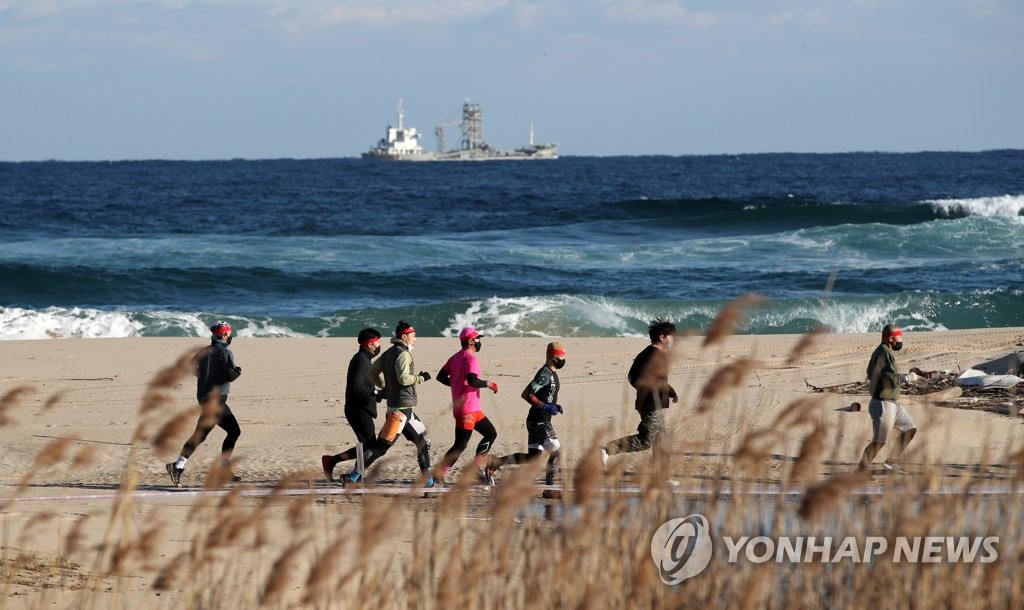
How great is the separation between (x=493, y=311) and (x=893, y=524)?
19875mm

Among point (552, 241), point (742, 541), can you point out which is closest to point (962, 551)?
point (742, 541)

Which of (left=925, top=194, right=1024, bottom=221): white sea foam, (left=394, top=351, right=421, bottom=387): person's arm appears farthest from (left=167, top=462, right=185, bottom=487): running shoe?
(left=925, top=194, right=1024, bottom=221): white sea foam

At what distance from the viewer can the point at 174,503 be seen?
29.5 feet

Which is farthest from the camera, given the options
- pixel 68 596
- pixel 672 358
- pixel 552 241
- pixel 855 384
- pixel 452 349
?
pixel 552 241

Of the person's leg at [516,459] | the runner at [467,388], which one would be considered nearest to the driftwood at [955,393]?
the person's leg at [516,459]

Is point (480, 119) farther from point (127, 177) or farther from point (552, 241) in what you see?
point (552, 241)

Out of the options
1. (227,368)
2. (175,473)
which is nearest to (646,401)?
(227,368)

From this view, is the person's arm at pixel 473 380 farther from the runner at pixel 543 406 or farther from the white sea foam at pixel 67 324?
the white sea foam at pixel 67 324

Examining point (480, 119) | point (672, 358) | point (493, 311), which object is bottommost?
point (493, 311)

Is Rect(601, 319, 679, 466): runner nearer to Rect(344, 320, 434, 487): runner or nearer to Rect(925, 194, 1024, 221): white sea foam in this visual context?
Rect(344, 320, 434, 487): runner

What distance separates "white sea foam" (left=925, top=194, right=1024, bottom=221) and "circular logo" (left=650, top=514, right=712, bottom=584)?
153ft

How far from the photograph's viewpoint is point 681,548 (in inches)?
223

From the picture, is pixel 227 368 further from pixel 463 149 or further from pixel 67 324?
pixel 463 149

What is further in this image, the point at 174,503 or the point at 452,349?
the point at 452,349
